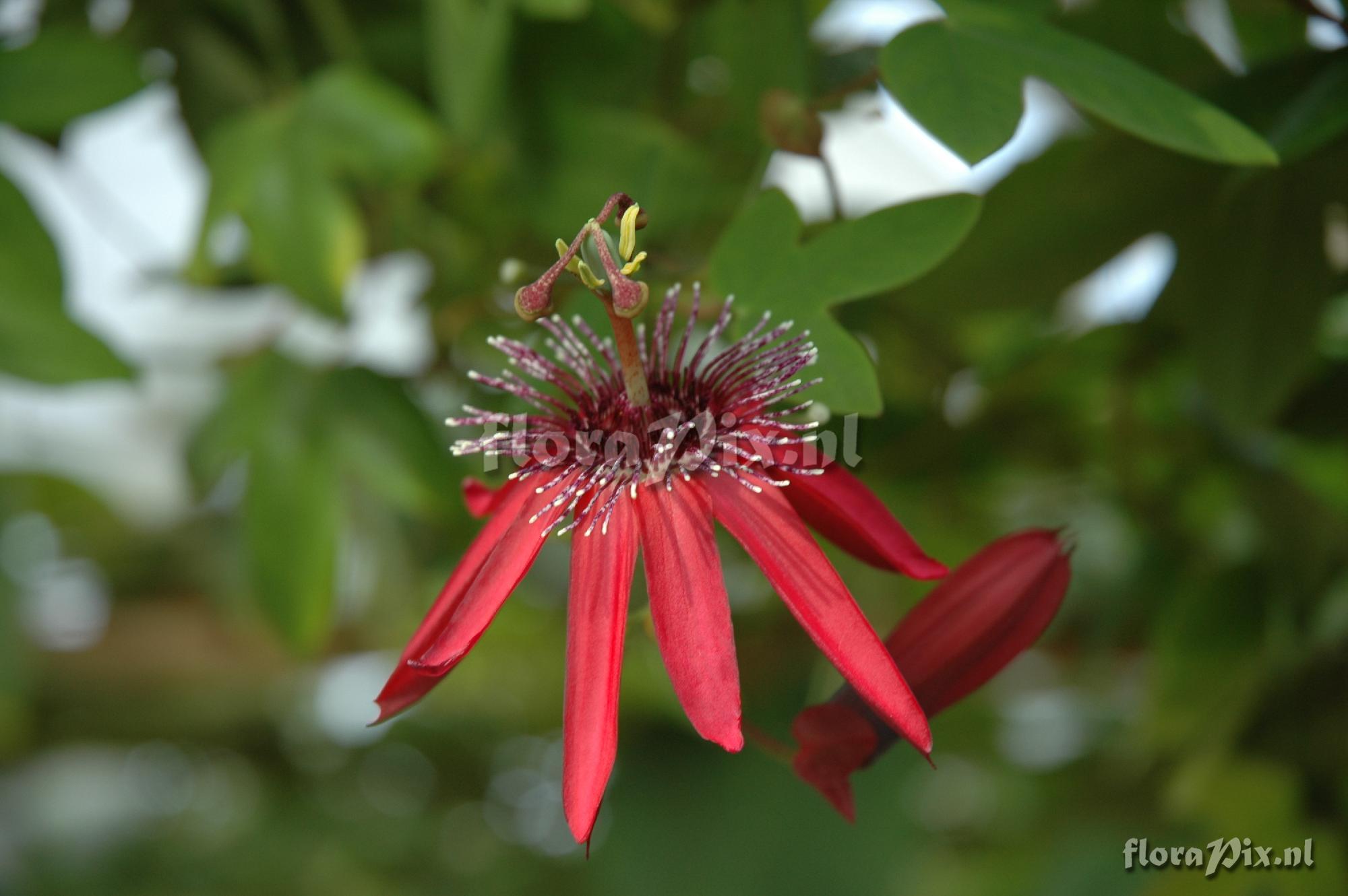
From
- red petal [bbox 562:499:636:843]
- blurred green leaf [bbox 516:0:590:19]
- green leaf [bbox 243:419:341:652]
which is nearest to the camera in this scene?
red petal [bbox 562:499:636:843]

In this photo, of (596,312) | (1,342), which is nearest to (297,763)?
(1,342)

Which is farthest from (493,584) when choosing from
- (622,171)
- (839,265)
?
(622,171)

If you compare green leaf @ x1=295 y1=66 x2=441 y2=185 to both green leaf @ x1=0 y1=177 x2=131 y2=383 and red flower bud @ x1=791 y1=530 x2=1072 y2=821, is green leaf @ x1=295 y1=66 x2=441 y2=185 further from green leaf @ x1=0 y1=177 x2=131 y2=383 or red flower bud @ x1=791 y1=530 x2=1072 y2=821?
red flower bud @ x1=791 y1=530 x2=1072 y2=821

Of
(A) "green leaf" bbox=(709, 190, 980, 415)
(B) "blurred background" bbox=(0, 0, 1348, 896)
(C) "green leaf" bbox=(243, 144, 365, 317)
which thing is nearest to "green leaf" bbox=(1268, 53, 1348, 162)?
(B) "blurred background" bbox=(0, 0, 1348, 896)

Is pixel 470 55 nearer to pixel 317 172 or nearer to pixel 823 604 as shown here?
pixel 317 172

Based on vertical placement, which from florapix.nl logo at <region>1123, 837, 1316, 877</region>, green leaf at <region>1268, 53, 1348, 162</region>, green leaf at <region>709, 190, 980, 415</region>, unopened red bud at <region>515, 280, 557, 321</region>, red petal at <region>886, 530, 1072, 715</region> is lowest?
florapix.nl logo at <region>1123, 837, 1316, 877</region>

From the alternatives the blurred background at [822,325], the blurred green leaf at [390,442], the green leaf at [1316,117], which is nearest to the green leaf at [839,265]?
the blurred background at [822,325]

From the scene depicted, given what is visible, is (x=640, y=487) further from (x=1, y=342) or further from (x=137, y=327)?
(x=137, y=327)
